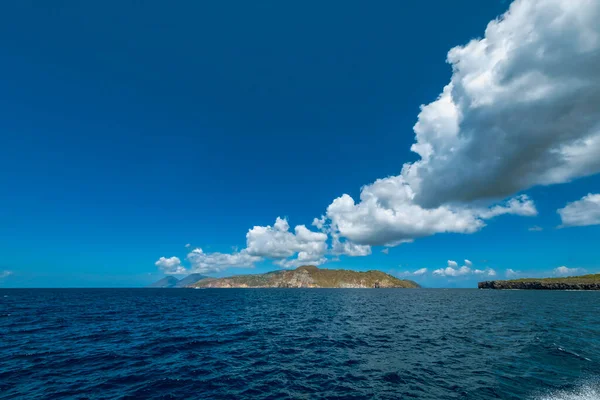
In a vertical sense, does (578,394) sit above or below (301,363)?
above

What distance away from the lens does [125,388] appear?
19391 millimetres

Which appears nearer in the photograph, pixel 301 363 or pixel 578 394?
pixel 578 394

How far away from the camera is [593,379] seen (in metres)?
20.6

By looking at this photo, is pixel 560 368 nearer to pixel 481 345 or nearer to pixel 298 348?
pixel 481 345

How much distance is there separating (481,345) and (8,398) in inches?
1697

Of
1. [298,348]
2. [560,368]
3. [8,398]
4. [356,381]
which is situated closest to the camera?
[8,398]

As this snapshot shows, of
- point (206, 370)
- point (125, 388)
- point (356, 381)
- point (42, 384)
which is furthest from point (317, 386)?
point (42, 384)

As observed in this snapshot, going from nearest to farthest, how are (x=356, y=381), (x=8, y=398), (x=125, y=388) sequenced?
(x=8, y=398), (x=125, y=388), (x=356, y=381)

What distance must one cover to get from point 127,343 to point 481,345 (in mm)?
42269

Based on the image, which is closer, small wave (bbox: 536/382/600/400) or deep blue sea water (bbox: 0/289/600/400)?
small wave (bbox: 536/382/600/400)

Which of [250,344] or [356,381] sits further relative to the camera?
[250,344]

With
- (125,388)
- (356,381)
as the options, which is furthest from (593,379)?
(125,388)

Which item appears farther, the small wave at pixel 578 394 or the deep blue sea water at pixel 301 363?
the deep blue sea water at pixel 301 363

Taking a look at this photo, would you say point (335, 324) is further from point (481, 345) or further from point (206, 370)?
point (206, 370)
